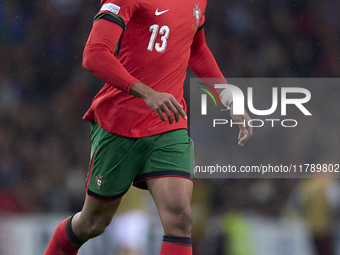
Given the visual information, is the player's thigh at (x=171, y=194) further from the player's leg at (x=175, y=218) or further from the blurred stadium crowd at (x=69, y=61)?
the blurred stadium crowd at (x=69, y=61)

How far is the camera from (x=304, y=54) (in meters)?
6.73

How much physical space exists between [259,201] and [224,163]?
0.59 metres

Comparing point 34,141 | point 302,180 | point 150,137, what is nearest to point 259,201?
point 302,180

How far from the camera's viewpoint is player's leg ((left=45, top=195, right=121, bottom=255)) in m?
2.93

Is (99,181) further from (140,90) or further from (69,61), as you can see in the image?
(69,61)

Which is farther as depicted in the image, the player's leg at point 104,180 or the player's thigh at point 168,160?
the player's leg at point 104,180

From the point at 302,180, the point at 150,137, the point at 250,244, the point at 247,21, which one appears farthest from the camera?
the point at 247,21

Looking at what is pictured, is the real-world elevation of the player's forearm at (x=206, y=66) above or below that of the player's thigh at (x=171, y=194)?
above

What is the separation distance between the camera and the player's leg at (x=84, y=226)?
293 centimetres

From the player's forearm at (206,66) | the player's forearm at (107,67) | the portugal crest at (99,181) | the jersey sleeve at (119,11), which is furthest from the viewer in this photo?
the player's forearm at (206,66)

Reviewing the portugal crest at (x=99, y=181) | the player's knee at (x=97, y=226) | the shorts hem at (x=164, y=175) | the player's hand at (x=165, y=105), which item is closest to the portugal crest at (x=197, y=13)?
the player's hand at (x=165, y=105)

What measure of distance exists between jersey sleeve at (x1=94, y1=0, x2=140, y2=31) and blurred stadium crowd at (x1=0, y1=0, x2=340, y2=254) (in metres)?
3.81

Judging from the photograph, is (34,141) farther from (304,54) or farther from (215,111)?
(304,54)

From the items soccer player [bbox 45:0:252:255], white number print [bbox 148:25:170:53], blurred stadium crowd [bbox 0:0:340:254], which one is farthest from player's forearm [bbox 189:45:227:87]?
blurred stadium crowd [bbox 0:0:340:254]
